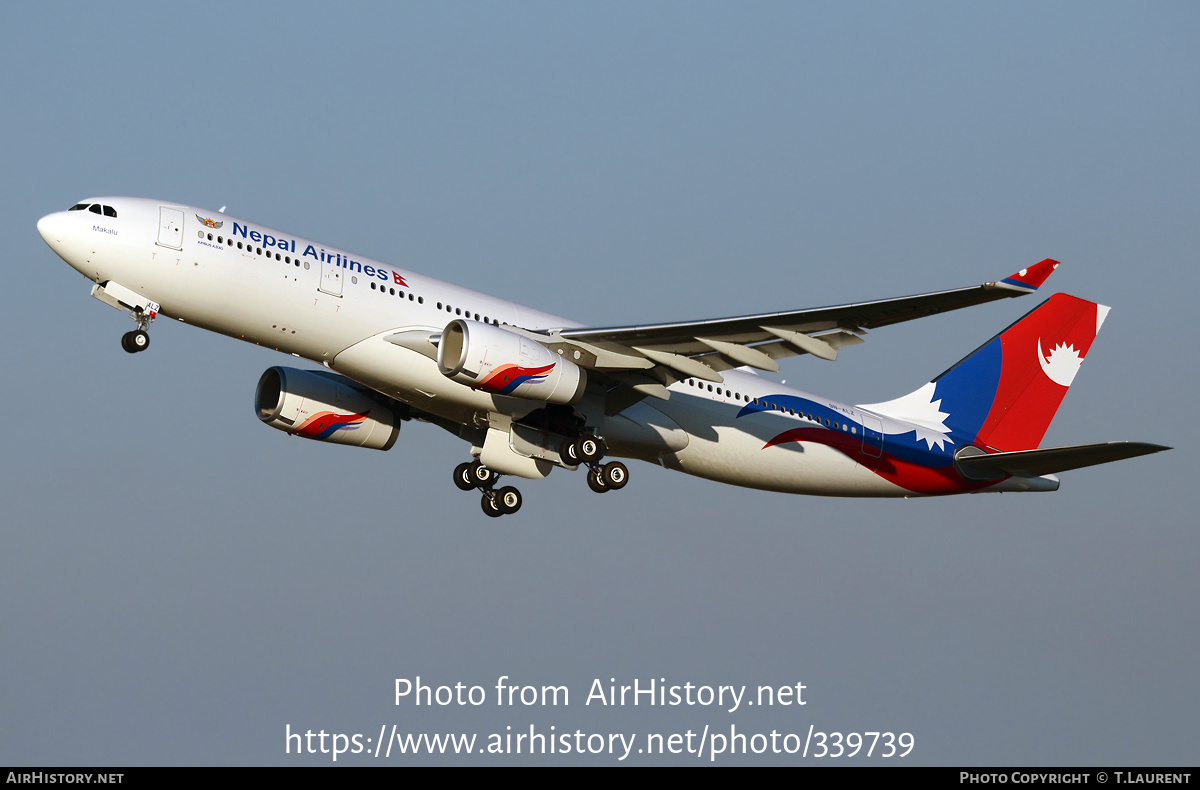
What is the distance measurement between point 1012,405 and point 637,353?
1319 cm

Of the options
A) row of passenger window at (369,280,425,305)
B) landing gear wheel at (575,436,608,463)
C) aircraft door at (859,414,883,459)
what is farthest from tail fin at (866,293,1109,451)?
row of passenger window at (369,280,425,305)

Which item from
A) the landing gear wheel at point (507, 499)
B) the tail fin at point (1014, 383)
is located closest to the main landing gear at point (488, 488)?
the landing gear wheel at point (507, 499)

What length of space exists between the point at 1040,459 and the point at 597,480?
10938 millimetres

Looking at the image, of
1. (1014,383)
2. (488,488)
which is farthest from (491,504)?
(1014,383)

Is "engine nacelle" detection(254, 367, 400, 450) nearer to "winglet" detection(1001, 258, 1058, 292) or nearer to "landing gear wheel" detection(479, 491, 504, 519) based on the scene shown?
"landing gear wheel" detection(479, 491, 504, 519)

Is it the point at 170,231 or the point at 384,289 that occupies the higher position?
the point at 384,289

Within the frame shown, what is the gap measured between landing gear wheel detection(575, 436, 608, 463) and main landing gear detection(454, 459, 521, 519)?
3.48 metres

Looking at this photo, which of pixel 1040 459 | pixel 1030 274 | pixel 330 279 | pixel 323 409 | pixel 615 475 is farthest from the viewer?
pixel 1040 459

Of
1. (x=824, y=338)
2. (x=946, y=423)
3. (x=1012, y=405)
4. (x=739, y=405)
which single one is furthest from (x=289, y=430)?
(x=1012, y=405)

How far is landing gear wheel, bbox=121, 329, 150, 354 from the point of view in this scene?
27.2 m

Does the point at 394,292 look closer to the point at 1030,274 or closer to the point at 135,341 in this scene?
the point at 135,341

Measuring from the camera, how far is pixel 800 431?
33.1m

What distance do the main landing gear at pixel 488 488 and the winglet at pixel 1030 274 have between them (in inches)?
542

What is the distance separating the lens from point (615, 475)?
3133 centimetres
